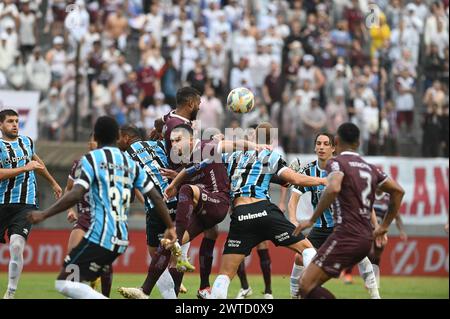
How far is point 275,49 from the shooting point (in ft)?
82.8

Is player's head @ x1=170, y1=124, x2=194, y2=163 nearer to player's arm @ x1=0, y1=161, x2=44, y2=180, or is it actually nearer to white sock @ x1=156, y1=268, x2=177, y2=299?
white sock @ x1=156, y1=268, x2=177, y2=299

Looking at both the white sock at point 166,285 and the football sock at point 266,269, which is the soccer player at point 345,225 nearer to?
the white sock at point 166,285

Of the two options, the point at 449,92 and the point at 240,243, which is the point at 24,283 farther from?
the point at 449,92

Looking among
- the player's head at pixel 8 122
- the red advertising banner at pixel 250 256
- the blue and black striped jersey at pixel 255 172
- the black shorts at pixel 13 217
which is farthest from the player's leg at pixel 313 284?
the red advertising banner at pixel 250 256

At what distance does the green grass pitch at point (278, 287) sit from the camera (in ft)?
54.6

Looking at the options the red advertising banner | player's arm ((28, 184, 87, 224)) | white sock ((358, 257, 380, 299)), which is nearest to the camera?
player's arm ((28, 184, 87, 224))

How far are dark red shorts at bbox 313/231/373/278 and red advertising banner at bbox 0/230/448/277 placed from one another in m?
12.3

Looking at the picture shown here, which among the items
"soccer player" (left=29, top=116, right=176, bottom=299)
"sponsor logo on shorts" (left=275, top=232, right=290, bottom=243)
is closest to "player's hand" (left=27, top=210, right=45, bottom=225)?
"soccer player" (left=29, top=116, right=176, bottom=299)

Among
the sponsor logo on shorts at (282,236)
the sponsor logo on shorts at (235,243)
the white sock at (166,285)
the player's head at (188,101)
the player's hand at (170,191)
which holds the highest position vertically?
the player's head at (188,101)

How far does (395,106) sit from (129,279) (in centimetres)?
882

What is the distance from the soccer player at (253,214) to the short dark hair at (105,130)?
2.35 meters

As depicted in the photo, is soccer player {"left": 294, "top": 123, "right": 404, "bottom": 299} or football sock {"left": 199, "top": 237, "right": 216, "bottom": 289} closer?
soccer player {"left": 294, "top": 123, "right": 404, "bottom": 299}

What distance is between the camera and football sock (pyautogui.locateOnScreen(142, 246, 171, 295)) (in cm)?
1245

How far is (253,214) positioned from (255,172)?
1.92 feet
